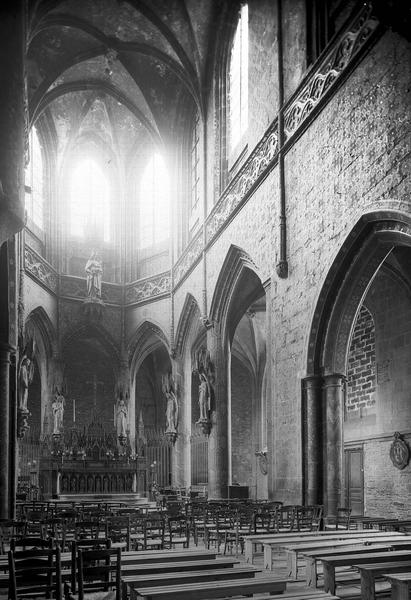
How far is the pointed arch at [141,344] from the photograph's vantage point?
97.0 feet

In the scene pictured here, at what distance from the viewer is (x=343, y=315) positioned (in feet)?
46.9

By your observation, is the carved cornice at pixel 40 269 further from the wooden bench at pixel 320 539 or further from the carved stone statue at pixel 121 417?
the wooden bench at pixel 320 539

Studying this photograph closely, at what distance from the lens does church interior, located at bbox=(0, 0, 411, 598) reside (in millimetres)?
13203

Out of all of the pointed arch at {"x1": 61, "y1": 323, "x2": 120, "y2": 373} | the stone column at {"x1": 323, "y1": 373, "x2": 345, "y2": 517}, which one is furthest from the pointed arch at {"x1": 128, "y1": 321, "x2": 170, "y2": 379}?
the stone column at {"x1": 323, "y1": 373, "x2": 345, "y2": 517}

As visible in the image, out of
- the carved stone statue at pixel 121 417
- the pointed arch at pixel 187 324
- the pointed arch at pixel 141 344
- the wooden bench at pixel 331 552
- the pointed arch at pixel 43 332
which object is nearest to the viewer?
the wooden bench at pixel 331 552

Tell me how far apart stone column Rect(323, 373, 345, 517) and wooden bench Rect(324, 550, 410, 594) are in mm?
6957

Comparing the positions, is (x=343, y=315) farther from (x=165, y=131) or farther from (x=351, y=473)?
(x=165, y=131)

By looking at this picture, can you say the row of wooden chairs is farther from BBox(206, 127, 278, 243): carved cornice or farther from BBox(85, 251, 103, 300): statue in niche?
BBox(85, 251, 103, 300): statue in niche

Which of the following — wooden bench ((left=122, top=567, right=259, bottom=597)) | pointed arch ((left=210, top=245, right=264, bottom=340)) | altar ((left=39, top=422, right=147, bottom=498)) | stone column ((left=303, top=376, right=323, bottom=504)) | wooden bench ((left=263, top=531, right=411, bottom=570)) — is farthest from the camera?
altar ((left=39, top=422, right=147, bottom=498))

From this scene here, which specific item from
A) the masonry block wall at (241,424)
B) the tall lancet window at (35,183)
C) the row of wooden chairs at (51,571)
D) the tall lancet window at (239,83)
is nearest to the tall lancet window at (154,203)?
the tall lancet window at (35,183)

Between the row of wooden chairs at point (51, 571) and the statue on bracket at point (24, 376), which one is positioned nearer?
the row of wooden chairs at point (51, 571)

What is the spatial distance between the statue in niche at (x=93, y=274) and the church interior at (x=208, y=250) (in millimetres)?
91

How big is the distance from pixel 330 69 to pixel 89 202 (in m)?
18.2

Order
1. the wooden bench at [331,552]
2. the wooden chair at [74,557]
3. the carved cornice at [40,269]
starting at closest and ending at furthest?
the wooden chair at [74,557]
the wooden bench at [331,552]
the carved cornice at [40,269]
